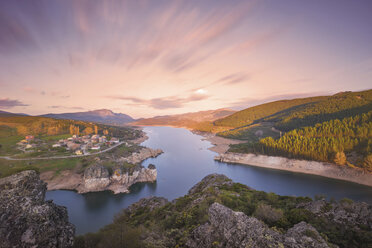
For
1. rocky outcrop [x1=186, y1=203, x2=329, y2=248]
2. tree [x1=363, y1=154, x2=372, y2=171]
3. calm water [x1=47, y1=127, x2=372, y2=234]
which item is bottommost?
calm water [x1=47, y1=127, x2=372, y2=234]

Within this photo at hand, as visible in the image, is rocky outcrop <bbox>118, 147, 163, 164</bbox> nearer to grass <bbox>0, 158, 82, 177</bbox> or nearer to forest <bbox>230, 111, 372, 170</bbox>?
grass <bbox>0, 158, 82, 177</bbox>

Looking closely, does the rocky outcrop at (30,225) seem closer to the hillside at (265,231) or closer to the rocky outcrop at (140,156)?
the hillside at (265,231)

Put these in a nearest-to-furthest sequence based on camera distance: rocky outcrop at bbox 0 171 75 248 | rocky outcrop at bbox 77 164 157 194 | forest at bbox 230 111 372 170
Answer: rocky outcrop at bbox 0 171 75 248 → rocky outcrop at bbox 77 164 157 194 → forest at bbox 230 111 372 170

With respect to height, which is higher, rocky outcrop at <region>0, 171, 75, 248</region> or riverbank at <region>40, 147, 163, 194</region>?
rocky outcrop at <region>0, 171, 75, 248</region>

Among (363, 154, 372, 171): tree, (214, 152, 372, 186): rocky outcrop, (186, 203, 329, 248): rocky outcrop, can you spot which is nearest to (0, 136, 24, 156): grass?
(186, 203, 329, 248): rocky outcrop

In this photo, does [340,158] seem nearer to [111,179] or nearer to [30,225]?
[30,225]

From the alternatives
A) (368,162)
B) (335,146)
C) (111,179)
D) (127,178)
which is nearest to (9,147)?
(111,179)

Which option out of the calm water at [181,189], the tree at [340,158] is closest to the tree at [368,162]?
the tree at [340,158]

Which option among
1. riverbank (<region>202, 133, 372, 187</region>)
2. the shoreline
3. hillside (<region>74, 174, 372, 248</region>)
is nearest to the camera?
hillside (<region>74, 174, 372, 248</region>)
